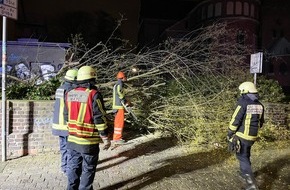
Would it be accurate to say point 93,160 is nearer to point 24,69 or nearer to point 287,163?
point 287,163

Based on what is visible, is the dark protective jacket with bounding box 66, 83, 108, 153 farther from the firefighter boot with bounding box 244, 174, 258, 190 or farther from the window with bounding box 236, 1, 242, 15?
the window with bounding box 236, 1, 242, 15

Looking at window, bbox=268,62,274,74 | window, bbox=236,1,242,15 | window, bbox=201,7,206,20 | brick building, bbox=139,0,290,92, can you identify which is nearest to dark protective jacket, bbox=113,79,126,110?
brick building, bbox=139,0,290,92

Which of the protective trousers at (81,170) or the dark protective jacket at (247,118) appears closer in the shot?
the protective trousers at (81,170)

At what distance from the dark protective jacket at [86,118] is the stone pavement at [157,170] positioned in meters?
1.32

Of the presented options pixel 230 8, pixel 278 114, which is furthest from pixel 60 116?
pixel 230 8

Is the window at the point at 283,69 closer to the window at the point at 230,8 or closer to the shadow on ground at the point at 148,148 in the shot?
the window at the point at 230,8

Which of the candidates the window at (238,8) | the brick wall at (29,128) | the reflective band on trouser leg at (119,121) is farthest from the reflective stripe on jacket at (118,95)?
the window at (238,8)

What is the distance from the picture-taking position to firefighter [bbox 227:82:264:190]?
5.09 m

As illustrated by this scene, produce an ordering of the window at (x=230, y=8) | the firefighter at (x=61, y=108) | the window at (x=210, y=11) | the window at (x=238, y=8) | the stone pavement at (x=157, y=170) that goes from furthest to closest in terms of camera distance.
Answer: the window at (x=210, y=11) < the window at (x=238, y=8) < the window at (x=230, y=8) < the stone pavement at (x=157, y=170) < the firefighter at (x=61, y=108)

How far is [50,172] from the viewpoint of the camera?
622 centimetres

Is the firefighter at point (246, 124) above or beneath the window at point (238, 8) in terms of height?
beneath

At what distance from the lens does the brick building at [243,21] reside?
3164cm

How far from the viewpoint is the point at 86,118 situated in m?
4.44

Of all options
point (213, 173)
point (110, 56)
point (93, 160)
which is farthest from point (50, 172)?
point (110, 56)
